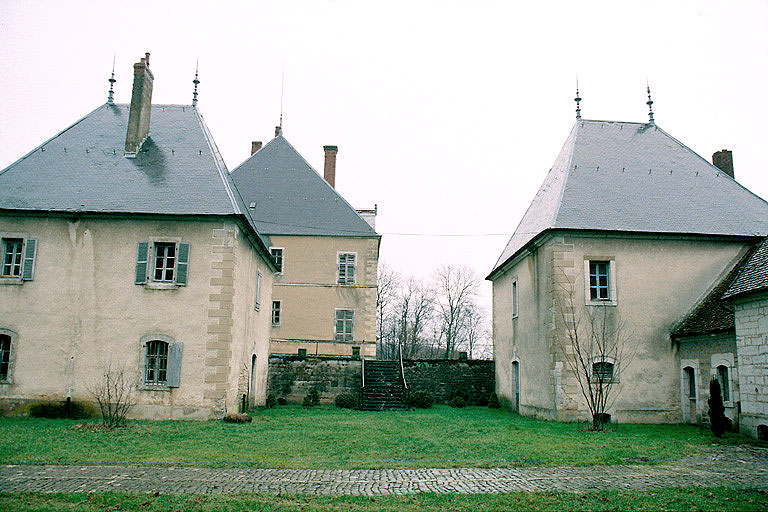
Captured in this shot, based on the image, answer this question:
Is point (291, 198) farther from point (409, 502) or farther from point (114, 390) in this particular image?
point (409, 502)

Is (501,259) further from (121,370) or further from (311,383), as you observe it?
(121,370)

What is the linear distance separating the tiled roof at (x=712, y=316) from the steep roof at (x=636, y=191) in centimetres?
150

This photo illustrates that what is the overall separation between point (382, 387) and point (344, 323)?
6176 mm

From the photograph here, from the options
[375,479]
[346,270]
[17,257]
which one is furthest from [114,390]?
[346,270]

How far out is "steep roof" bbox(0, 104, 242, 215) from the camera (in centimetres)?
1636

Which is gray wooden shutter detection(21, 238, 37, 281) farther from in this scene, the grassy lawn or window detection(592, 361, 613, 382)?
window detection(592, 361, 613, 382)

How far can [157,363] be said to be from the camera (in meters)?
15.6

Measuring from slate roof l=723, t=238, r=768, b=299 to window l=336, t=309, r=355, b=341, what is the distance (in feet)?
59.5

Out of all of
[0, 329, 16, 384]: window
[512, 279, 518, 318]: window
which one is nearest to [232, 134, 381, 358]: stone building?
[512, 279, 518, 318]: window

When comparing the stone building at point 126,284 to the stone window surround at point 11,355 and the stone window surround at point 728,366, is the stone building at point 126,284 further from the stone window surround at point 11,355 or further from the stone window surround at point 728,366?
the stone window surround at point 728,366

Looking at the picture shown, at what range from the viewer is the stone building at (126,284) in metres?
15.5

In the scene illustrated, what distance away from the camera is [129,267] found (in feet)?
52.6

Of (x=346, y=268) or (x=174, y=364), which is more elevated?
(x=346, y=268)

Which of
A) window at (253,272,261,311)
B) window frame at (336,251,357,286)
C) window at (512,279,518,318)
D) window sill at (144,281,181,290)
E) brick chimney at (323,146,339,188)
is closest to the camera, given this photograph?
window sill at (144,281,181,290)
